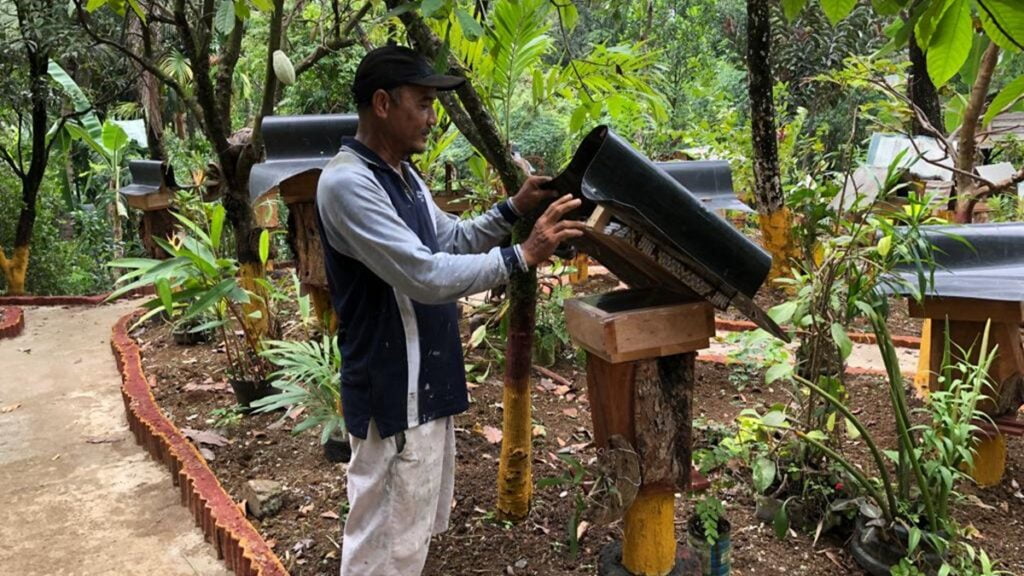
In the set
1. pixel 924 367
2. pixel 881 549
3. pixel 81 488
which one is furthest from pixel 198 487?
pixel 924 367

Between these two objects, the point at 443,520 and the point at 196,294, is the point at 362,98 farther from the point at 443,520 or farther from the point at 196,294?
the point at 196,294

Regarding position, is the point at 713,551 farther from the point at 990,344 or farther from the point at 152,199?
the point at 152,199

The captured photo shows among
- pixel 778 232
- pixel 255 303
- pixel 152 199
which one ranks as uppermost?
pixel 152 199

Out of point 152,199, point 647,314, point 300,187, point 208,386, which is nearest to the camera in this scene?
point 647,314

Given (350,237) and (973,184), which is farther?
(973,184)

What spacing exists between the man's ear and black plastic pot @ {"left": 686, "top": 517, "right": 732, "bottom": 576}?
1.53 m

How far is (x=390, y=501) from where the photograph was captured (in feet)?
6.73

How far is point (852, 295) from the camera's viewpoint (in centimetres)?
241

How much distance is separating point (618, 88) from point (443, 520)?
2041 mm

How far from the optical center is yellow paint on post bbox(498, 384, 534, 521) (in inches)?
101

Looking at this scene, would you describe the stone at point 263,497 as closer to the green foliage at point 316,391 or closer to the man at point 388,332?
the green foliage at point 316,391

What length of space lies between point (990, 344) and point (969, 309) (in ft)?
0.69

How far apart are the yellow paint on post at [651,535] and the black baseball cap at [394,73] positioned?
126 centimetres

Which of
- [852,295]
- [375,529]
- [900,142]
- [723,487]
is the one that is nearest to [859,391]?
[723,487]
